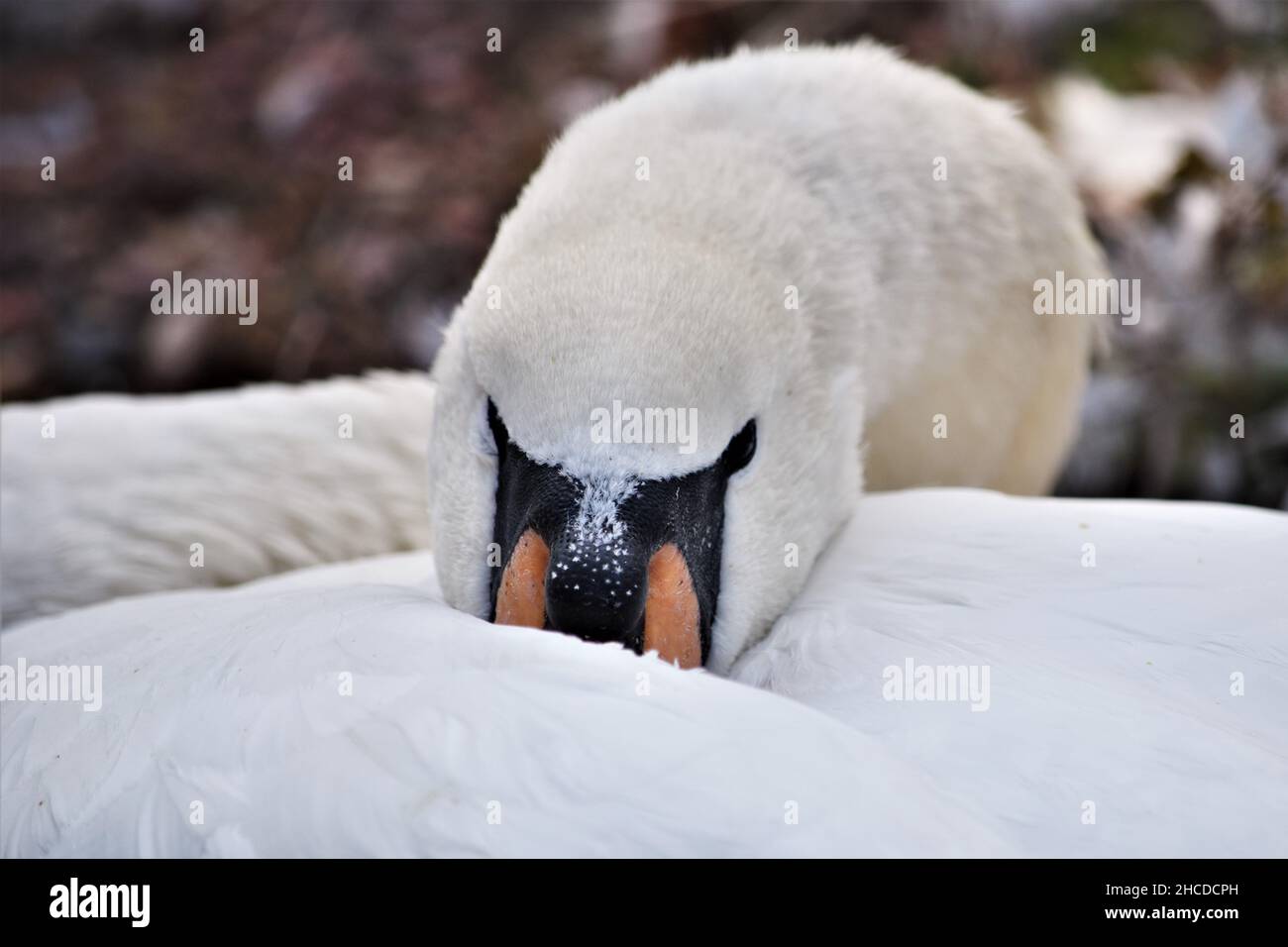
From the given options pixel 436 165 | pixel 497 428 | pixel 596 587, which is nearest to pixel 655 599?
pixel 596 587

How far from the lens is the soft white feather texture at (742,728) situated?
1426 millimetres

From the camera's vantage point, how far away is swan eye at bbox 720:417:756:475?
6.43 ft

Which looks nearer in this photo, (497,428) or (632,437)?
(632,437)

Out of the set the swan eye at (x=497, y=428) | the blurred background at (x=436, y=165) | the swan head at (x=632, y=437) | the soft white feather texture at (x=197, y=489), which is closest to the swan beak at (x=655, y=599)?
the swan head at (x=632, y=437)

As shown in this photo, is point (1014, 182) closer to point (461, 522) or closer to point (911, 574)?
point (911, 574)

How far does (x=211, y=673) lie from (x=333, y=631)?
144 mm

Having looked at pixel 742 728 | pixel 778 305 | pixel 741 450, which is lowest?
pixel 742 728

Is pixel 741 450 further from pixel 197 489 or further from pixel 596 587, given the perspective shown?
pixel 197 489

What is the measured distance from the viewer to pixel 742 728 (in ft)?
4.84

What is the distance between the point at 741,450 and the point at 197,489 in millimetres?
1259

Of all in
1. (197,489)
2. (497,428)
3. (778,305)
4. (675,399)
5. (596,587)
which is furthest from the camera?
(197,489)

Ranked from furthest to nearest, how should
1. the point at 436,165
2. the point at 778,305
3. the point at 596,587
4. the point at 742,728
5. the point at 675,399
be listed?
the point at 436,165 < the point at 778,305 < the point at 675,399 < the point at 596,587 < the point at 742,728
